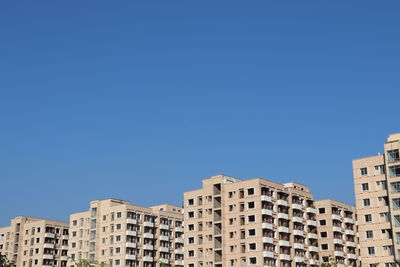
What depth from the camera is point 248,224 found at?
13050cm

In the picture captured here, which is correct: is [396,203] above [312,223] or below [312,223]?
below

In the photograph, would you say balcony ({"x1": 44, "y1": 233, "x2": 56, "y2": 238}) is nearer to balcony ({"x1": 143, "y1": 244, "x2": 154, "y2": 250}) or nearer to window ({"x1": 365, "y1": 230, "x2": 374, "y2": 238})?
balcony ({"x1": 143, "y1": 244, "x2": 154, "y2": 250})

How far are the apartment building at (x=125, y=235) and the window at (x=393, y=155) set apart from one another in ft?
224

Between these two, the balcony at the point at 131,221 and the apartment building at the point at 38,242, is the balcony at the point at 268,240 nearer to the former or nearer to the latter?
the balcony at the point at 131,221

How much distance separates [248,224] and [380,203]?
28972mm

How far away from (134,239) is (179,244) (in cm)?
1602

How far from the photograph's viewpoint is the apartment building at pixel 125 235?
15262 cm

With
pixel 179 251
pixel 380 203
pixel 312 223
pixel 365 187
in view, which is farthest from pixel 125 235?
pixel 380 203

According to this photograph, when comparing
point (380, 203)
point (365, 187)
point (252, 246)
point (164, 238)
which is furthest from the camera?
point (164, 238)

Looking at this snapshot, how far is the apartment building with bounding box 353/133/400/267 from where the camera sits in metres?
111

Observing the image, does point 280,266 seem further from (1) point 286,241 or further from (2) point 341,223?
(2) point 341,223

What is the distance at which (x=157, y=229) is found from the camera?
528ft

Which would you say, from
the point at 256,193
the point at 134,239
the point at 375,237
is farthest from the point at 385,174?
the point at 134,239

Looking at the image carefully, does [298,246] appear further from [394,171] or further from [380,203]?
[394,171]
